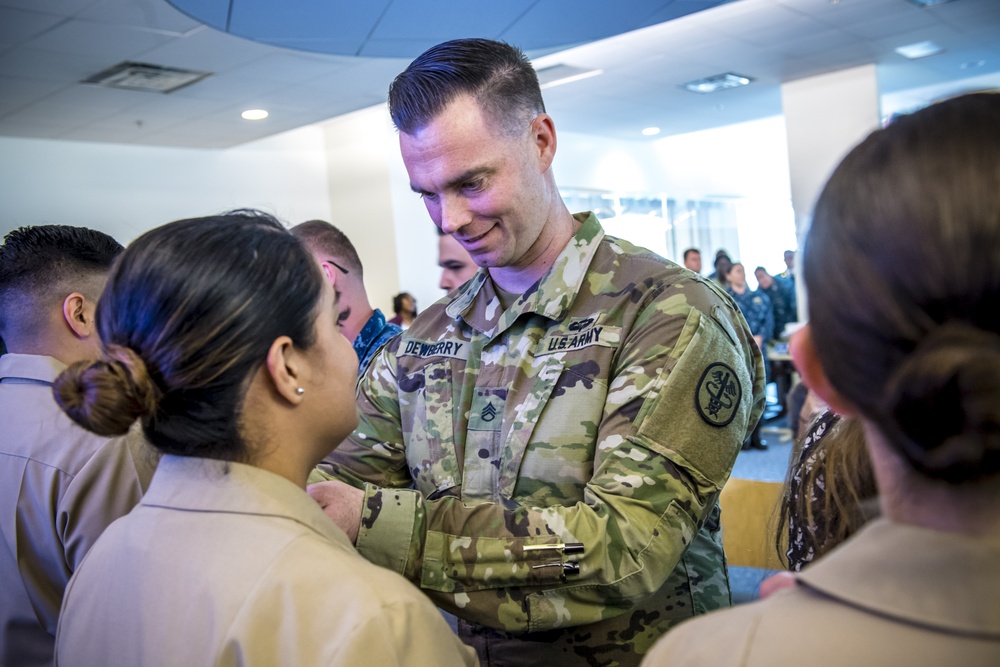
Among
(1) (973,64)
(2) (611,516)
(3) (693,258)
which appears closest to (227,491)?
(2) (611,516)

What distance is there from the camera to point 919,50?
799 centimetres

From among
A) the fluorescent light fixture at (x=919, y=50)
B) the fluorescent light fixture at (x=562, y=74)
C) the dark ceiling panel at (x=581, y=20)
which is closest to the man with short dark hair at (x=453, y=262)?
the dark ceiling panel at (x=581, y=20)

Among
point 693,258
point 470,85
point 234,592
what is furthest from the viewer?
point 693,258

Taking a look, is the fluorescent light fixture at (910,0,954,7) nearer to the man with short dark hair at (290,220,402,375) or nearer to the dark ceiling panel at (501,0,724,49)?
the dark ceiling panel at (501,0,724,49)

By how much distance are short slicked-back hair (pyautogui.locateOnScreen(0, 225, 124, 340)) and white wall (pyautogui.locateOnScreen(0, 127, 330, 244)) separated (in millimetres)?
6282

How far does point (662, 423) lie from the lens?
1.23 m

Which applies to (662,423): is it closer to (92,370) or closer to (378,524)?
(378,524)

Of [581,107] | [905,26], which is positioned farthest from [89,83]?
[905,26]

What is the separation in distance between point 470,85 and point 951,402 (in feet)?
3.71

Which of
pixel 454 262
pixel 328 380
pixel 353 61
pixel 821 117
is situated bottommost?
pixel 328 380

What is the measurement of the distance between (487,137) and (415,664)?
36.5 inches

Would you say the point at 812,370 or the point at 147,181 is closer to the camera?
the point at 812,370

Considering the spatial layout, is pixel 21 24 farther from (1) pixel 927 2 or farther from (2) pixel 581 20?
(1) pixel 927 2

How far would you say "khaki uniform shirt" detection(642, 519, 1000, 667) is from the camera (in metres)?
0.53
